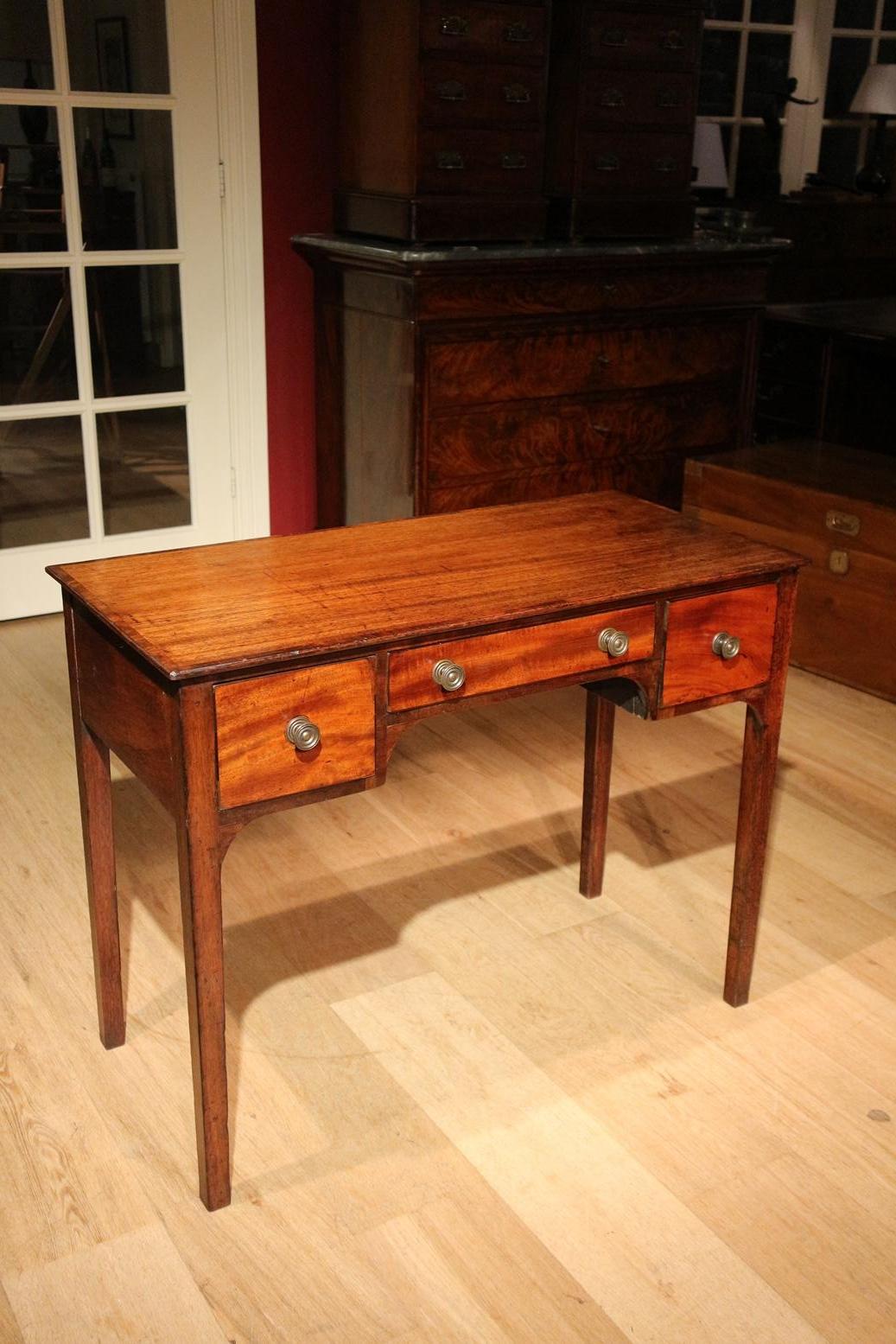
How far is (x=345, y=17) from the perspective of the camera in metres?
3.84

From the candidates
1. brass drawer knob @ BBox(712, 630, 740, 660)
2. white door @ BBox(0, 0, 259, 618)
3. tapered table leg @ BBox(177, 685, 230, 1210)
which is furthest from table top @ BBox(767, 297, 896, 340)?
tapered table leg @ BBox(177, 685, 230, 1210)

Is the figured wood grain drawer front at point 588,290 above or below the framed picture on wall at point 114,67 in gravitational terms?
below

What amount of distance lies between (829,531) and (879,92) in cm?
272

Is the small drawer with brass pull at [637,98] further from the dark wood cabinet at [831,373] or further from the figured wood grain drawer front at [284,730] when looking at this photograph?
the figured wood grain drawer front at [284,730]

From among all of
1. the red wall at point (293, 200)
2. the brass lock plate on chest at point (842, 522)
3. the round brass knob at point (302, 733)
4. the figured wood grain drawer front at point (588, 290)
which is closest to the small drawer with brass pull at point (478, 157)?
the figured wood grain drawer front at point (588, 290)

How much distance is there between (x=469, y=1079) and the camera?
2096 mm

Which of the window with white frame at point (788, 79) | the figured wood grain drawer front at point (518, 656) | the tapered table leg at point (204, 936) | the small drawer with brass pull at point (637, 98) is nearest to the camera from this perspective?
the tapered table leg at point (204, 936)

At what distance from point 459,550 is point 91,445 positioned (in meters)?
2.34

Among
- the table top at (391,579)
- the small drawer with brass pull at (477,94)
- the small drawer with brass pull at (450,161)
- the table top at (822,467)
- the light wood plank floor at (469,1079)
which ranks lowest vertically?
the light wood plank floor at (469,1079)

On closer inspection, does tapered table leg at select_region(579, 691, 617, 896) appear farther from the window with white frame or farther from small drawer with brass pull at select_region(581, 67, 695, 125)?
the window with white frame

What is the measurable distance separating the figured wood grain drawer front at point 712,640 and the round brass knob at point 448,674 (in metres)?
0.36

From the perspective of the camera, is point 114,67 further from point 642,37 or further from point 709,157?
point 709,157

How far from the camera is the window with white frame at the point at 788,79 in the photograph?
5516mm

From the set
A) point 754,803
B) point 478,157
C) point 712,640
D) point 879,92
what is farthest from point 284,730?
point 879,92
